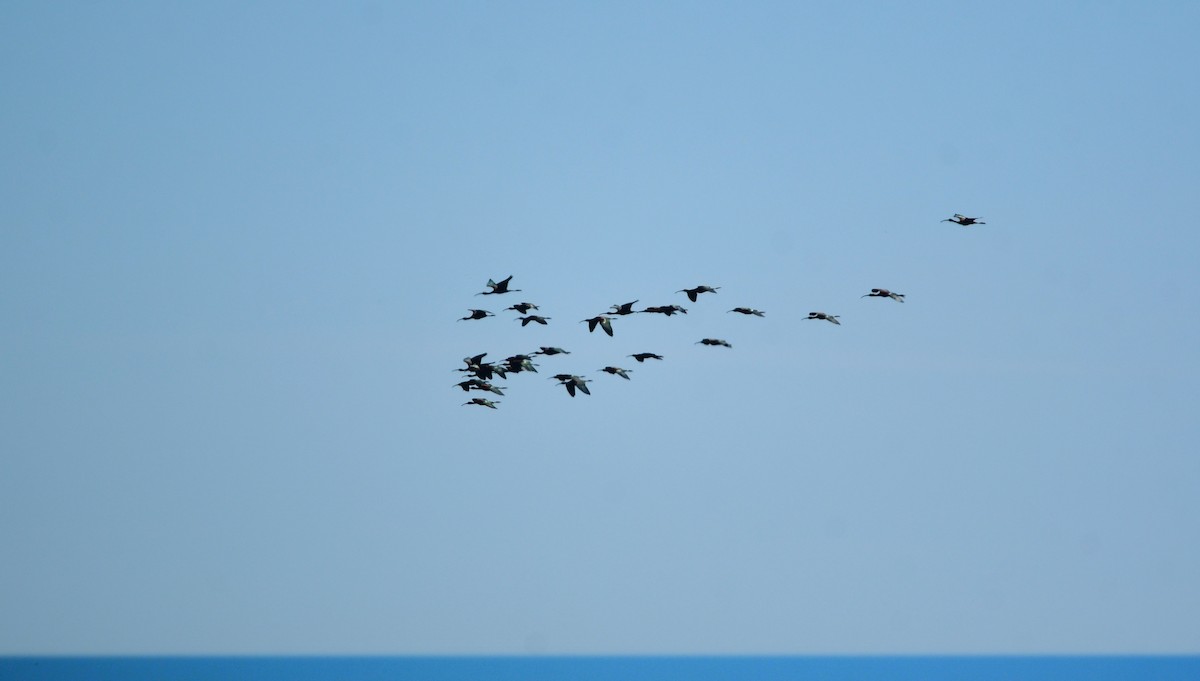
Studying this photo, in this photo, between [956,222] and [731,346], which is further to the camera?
[731,346]

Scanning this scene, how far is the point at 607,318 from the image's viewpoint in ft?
260

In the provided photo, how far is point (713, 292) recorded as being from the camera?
80.6m

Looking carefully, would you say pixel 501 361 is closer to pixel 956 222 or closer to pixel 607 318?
pixel 607 318

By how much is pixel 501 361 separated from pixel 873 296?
1503cm

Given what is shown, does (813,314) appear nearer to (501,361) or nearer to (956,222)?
(956,222)

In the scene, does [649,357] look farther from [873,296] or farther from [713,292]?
[873,296]

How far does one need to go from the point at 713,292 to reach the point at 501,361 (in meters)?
9.05

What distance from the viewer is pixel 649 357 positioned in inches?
3219

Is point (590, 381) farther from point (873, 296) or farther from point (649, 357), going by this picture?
point (873, 296)

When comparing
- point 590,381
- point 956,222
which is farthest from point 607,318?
point 956,222

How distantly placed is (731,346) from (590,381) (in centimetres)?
683

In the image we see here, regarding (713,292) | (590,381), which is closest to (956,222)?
(713,292)

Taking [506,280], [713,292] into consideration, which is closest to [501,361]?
[506,280]

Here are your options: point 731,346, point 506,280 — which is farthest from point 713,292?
point 506,280
